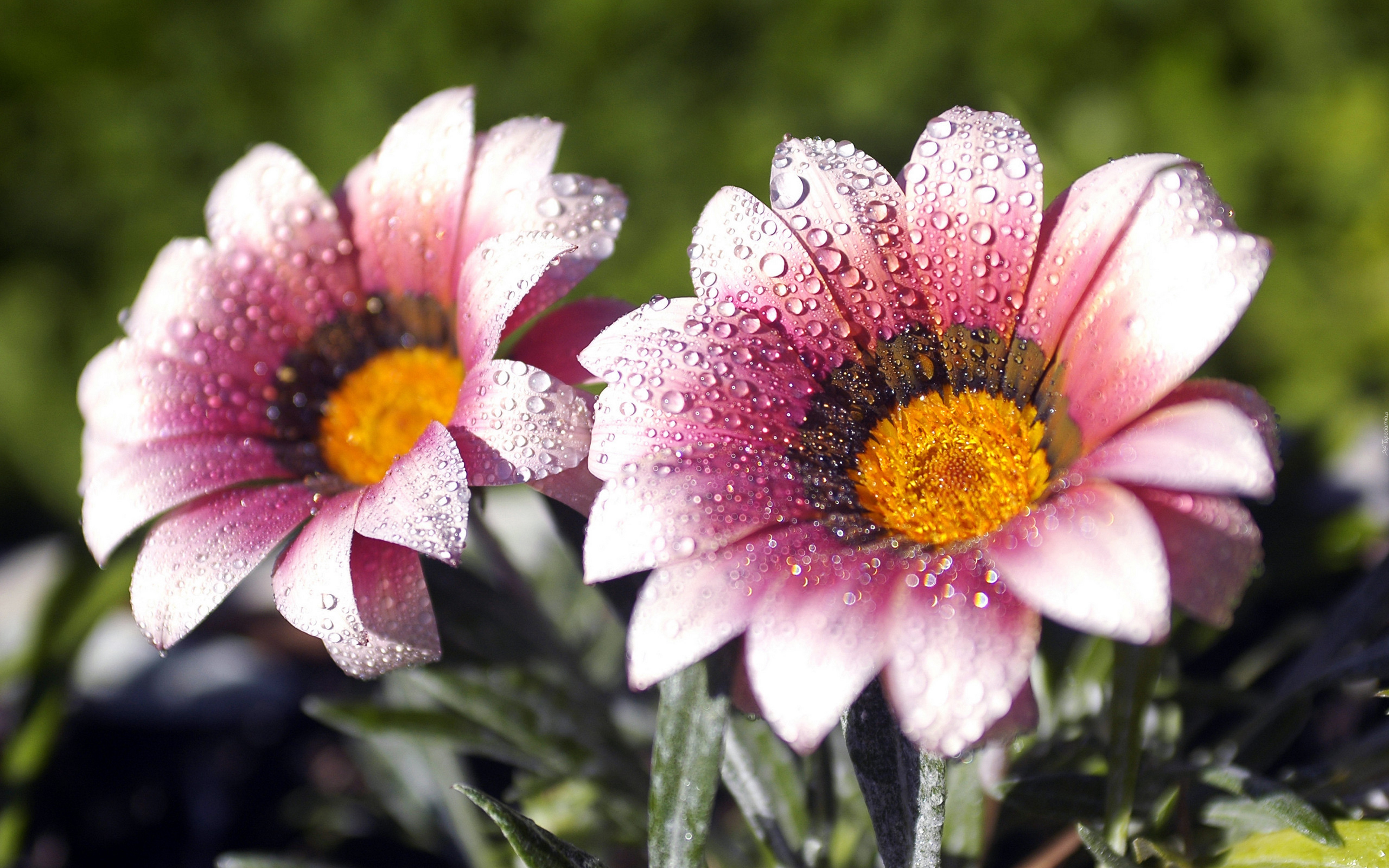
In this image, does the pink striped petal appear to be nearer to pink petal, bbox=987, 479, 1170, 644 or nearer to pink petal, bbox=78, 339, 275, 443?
pink petal, bbox=987, 479, 1170, 644

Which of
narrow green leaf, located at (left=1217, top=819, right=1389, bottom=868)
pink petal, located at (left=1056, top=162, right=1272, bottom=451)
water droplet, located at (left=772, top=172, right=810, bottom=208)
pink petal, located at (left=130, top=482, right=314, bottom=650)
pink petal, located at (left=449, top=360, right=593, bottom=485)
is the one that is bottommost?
narrow green leaf, located at (left=1217, top=819, right=1389, bottom=868)

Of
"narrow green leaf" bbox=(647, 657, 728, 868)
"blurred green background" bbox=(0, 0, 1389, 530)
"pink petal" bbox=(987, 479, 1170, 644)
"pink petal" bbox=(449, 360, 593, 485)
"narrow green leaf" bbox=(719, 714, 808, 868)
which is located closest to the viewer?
"pink petal" bbox=(987, 479, 1170, 644)

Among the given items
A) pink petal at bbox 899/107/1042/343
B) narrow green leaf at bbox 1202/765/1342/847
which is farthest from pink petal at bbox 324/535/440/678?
narrow green leaf at bbox 1202/765/1342/847

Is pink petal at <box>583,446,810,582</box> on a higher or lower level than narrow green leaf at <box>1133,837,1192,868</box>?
higher

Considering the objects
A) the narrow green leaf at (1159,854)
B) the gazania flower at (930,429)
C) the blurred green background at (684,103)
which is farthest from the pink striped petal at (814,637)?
the blurred green background at (684,103)

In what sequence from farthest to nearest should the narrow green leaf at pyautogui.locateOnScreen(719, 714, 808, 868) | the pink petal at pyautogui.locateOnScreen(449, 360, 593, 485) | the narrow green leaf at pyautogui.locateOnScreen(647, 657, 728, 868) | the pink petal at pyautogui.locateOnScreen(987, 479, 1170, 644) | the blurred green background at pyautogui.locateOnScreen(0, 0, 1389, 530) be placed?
the blurred green background at pyautogui.locateOnScreen(0, 0, 1389, 530), the narrow green leaf at pyautogui.locateOnScreen(719, 714, 808, 868), the narrow green leaf at pyautogui.locateOnScreen(647, 657, 728, 868), the pink petal at pyautogui.locateOnScreen(449, 360, 593, 485), the pink petal at pyautogui.locateOnScreen(987, 479, 1170, 644)

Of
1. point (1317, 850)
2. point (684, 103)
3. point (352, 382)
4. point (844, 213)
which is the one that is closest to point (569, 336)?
point (844, 213)

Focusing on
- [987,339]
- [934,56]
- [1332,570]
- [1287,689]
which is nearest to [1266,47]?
[934,56]

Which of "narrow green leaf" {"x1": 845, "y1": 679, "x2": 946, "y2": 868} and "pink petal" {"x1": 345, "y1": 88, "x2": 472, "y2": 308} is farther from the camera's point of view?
"pink petal" {"x1": 345, "y1": 88, "x2": 472, "y2": 308}

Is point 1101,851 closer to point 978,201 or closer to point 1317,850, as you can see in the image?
point 1317,850
